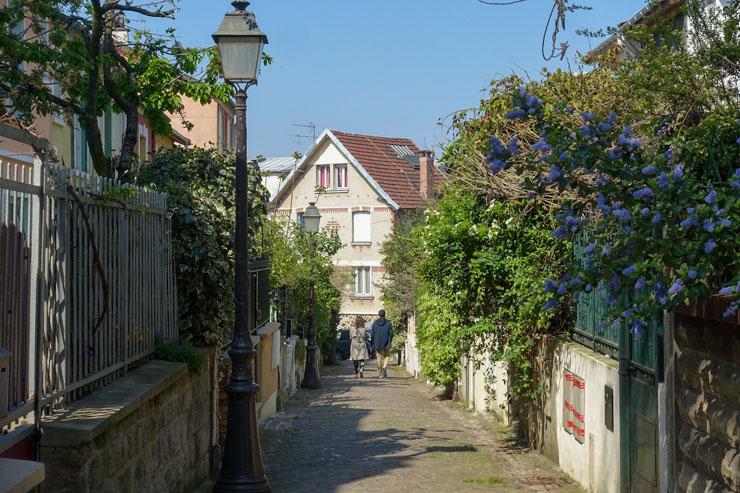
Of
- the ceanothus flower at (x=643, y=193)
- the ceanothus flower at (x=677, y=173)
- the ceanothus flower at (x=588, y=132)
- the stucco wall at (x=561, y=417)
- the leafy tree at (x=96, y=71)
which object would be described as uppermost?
the leafy tree at (x=96, y=71)

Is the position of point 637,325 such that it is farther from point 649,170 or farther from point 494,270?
point 494,270

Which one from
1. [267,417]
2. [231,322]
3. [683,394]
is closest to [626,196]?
[683,394]

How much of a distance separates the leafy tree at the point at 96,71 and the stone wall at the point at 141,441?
3.05 metres

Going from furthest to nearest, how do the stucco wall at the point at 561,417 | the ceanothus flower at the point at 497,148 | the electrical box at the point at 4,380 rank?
the stucco wall at the point at 561,417 → the ceanothus flower at the point at 497,148 → the electrical box at the point at 4,380

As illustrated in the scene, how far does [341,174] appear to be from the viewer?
55750 mm

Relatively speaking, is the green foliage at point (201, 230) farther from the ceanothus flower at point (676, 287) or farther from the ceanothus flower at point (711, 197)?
the ceanothus flower at point (711, 197)

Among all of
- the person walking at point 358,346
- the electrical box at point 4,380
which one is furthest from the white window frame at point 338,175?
the electrical box at point 4,380

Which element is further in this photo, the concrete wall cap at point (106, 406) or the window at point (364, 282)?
the window at point (364, 282)

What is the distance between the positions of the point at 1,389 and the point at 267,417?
44.6ft

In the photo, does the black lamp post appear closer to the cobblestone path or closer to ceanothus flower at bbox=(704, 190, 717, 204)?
the cobblestone path

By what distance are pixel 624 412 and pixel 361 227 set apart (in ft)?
149

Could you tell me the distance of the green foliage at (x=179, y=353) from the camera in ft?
32.9

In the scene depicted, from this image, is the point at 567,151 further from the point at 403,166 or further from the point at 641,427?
the point at 403,166

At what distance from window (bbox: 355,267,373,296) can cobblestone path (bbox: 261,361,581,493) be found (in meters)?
33.4
